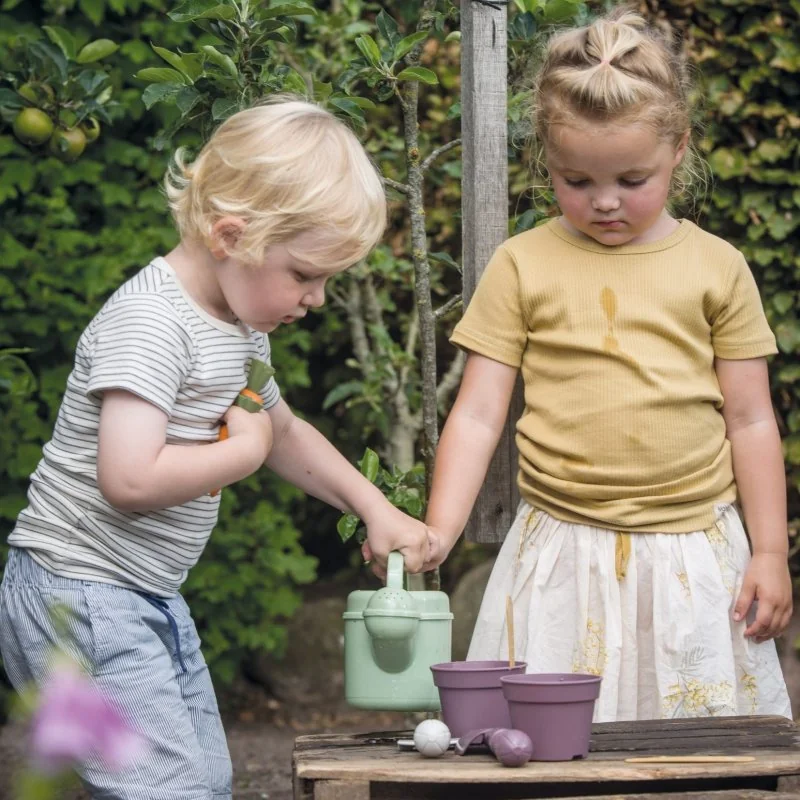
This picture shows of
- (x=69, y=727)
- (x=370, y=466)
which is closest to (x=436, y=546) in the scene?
(x=370, y=466)

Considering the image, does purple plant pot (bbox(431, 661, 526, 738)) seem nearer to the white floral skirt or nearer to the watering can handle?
the watering can handle

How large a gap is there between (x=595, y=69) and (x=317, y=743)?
1.12 metres

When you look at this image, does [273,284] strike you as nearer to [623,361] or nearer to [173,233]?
[623,361]

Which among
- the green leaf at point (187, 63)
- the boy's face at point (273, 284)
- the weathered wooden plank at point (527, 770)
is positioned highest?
the green leaf at point (187, 63)

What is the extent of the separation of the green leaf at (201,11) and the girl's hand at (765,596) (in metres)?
1.29

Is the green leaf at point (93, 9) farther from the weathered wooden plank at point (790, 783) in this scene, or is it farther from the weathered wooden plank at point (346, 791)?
the weathered wooden plank at point (790, 783)

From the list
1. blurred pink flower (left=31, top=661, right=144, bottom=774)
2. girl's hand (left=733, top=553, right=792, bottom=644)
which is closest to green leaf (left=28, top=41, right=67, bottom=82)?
girl's hand (left=733, top=553, right=792, bottom=644)

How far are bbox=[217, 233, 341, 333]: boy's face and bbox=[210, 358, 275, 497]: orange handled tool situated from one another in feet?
0.27

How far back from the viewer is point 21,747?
368cm

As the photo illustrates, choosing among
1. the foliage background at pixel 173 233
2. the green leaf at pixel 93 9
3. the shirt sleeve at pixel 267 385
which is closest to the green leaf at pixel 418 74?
the shirt sleeve at pixel 267 385

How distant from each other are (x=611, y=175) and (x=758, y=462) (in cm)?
54

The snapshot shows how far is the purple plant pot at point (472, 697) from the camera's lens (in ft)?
5.37

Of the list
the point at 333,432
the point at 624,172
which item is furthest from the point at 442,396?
the point at 624,172

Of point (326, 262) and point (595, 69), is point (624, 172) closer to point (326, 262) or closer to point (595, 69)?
point (595, 69)
